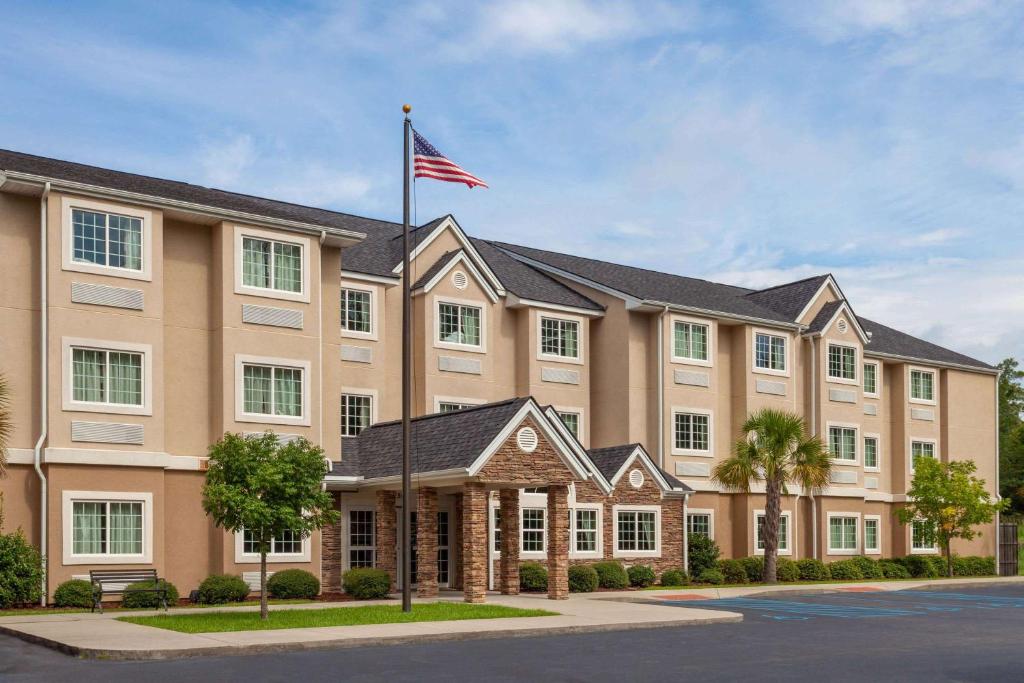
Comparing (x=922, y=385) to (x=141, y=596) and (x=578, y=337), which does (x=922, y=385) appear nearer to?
(x=578, y=337)

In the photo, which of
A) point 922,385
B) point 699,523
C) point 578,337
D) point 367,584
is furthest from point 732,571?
point 922,385

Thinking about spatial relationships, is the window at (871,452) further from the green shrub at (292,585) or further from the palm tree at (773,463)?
the green shrub at (292,585)

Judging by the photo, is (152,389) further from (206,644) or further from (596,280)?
(596,280)

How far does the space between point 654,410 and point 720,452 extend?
3703mm

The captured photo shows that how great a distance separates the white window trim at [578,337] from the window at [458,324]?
8.04ft

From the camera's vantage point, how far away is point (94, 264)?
27.3 metres

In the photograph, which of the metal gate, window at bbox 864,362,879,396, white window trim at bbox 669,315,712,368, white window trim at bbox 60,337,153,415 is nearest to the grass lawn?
white window trim at bbox 60,337,153,415

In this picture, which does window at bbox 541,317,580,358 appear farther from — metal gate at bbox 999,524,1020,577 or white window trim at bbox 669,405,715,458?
metal gate at bbox 999,524,1020,577

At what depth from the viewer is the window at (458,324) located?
36522 mm

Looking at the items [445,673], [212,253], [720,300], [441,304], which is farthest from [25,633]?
[720,300]

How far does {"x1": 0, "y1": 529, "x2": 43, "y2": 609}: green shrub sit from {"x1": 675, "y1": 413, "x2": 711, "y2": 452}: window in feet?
72.3

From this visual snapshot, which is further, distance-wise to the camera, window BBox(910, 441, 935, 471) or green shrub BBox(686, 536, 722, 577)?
window BBox(910, 441, 935, 471)

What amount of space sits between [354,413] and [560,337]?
872 cm

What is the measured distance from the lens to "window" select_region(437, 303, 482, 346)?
36.5 m
